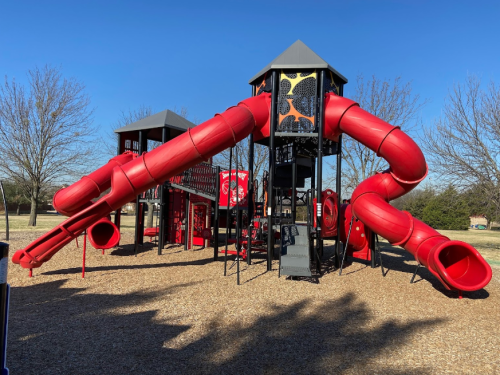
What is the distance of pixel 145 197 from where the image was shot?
14102 mm

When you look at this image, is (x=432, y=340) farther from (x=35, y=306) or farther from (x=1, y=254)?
(x=35, y=306)

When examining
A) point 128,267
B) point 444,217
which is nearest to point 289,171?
point 128,267

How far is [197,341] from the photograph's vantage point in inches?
184

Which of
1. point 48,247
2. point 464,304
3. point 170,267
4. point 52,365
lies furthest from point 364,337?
point 48,247

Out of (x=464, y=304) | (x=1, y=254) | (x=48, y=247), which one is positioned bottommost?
(x=464, y=304)

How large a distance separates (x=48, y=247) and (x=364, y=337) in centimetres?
762

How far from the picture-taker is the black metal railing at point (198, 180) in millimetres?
13516

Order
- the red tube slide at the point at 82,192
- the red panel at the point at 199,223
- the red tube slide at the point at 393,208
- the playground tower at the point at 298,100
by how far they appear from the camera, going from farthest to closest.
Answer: the red panel at the point at 199,223 → the playground tower at the point at 298,100 → the red tube slide at the point at 82,192 → the red tube slide at the point at 393,208

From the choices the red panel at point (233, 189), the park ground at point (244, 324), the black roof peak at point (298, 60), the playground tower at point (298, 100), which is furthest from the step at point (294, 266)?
the black roof peak at point (298, 60)

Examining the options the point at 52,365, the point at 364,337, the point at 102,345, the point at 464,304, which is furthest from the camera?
the point at 464,304

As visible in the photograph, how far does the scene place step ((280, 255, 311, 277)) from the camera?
26.9ft

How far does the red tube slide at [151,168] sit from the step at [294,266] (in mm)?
3230

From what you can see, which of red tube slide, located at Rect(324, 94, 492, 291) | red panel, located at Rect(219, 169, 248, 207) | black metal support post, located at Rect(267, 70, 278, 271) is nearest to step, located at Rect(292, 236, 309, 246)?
black metal support post, located at Rect(267, 70, 278, 271)

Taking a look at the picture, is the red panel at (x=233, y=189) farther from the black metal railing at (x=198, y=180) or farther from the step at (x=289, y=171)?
the step at (x=289, y=171)
